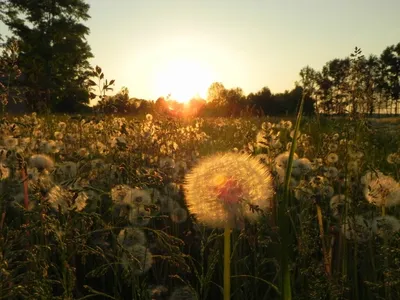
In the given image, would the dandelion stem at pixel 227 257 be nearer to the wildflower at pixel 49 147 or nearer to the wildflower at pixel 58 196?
the wildflower at pixel 58 196

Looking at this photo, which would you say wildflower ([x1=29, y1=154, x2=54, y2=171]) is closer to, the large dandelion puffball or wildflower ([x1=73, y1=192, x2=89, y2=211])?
wildflower ([x1=73, y1=192, x2=89, y2=211])

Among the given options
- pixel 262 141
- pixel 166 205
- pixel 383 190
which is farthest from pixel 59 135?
pixel 383 190

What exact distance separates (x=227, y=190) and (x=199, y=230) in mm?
999

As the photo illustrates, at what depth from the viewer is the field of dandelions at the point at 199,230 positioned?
4.77ft

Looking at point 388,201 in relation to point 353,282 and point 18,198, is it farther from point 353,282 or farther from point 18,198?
point 18,198

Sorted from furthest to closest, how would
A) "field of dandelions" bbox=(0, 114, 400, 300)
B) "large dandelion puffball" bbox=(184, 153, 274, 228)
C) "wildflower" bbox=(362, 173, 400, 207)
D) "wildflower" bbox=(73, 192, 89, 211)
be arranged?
"wildflower" bbox=(362, 173, 400, 207) → "wildflower" bbox=(73, 192, 89, 211) → "field of dandelions" bbox=(0, 114, 400, 300) → "large dandelion puffball" bbox=(184, 153, 274, 228)

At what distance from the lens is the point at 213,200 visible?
137 centimetres

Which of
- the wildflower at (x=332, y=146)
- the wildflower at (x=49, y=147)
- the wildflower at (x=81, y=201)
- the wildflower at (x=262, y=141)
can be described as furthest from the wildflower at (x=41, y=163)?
the wildflower at (x=332, y=146)

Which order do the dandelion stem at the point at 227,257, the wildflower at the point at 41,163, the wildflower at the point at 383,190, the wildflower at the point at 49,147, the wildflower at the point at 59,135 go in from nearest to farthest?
the dandelion stem at the point at 227,257 < the wildflower at the point at 383,190 < the wildflower at the point at 41,163 < the wildflower at the point at 49,147 < the wildflower at the point at 59,135

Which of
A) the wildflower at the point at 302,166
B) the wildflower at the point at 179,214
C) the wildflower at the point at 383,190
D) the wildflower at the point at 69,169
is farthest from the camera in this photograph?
the wildflower at the point at 69,169

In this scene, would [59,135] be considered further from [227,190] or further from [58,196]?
[227,190]

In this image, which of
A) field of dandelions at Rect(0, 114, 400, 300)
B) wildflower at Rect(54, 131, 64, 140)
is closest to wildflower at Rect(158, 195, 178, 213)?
field of dandelions at Rect(0, 114, 400, 300)

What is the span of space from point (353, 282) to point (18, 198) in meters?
2.19

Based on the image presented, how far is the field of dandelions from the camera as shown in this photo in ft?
4.77
